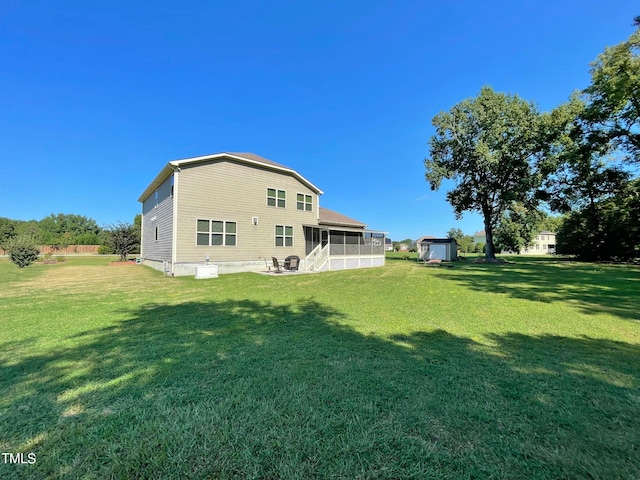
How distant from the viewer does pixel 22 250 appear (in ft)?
52.2

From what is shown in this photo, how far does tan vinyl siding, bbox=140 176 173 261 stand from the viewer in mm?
14203

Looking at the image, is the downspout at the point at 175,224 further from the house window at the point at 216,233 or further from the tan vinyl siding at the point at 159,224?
the house window at the point at 216,233

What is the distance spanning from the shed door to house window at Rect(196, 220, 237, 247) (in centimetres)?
2432

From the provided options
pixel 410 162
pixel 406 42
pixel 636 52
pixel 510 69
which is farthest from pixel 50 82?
pixel 636 52

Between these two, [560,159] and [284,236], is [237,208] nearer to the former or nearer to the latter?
[284,236]

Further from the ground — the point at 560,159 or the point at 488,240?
the point at 560,159

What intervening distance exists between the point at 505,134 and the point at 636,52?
773 centimetres

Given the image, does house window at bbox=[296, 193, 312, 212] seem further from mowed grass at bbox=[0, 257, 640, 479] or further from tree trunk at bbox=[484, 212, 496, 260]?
tree trunk at bbox=[484, 212, 496, 260]

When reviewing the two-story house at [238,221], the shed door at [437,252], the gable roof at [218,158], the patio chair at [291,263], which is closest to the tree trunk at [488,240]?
the shed door at [437,252]

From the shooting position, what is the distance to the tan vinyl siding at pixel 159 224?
559 inches

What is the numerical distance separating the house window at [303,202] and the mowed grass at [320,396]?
1342cm

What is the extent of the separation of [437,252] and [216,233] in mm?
25645

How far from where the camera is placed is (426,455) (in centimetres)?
174

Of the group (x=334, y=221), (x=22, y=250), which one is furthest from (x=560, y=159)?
(x=22, y=250)
